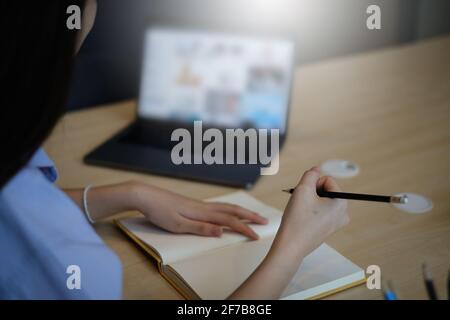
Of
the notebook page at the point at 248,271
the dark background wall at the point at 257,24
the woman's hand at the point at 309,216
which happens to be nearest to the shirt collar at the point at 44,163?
the notebook page at the point at 248,271

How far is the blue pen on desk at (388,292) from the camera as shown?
0.77 m

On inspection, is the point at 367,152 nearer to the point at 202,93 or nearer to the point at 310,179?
the point at 202,93

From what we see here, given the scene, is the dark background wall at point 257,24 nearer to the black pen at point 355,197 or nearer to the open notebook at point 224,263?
the open notebook at point 224,263

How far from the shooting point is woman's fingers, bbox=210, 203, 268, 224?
39.9 inches

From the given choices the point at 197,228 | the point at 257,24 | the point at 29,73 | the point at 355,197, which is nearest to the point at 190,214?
the point at 197,228

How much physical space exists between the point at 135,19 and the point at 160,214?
1.74m

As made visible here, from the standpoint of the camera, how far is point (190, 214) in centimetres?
101

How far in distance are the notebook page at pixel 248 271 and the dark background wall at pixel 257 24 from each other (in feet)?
2.53

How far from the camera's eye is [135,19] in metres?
2.57
